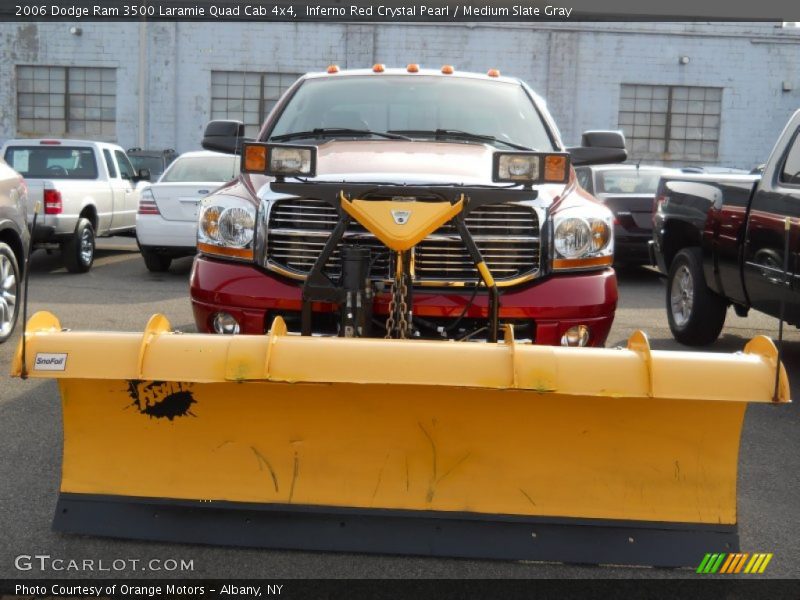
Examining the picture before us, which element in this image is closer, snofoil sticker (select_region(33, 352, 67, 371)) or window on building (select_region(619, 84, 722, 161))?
snofoil sticker (select_region(33, 352, 67, 371))

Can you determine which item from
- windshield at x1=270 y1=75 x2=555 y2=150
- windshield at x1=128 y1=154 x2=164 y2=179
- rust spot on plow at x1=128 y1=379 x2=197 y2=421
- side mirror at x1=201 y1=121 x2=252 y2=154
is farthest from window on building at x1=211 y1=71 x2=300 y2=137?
rust spot on plow at x1=128 y1=379 x2=197 y2=421

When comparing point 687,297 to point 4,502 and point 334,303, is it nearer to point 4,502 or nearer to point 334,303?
point 334,303

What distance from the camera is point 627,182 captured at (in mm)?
12797

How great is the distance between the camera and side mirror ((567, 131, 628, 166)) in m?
5.61

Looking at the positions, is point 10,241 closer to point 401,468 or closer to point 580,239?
point 580,239

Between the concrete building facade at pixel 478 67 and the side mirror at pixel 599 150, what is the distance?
21.7 metres

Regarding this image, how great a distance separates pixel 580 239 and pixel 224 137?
102 inches

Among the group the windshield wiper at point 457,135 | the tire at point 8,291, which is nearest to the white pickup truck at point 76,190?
the tire at point 8,291

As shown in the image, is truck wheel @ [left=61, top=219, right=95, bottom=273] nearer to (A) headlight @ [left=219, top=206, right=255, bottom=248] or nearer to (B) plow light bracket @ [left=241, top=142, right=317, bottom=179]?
(A) headlight @ [left=219, top=206, right=255, bottom=248]

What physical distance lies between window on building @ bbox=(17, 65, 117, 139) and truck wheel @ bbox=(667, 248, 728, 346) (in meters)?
23.4

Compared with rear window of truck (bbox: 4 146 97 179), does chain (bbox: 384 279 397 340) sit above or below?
below

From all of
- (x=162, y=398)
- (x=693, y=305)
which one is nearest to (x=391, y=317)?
(x=162, y=398)

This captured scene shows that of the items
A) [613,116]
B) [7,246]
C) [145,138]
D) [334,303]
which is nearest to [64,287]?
[7,246]

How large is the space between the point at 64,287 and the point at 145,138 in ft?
59.1
